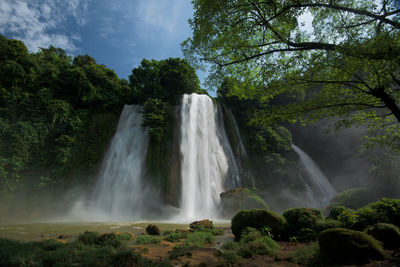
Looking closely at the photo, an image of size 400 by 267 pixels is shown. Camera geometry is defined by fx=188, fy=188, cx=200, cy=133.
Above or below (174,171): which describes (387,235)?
below

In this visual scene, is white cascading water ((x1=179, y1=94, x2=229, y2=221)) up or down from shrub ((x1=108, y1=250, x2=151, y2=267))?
up

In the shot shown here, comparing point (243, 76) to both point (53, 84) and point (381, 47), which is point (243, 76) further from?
point (53, 84)

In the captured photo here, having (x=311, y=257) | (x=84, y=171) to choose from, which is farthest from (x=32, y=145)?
(x=311, y=257)

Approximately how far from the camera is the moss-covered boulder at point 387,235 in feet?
13.0

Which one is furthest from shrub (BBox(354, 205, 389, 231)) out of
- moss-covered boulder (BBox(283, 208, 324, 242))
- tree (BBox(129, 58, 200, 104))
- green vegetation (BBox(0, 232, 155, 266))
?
tree (BBox(129, 58, 200, 104))

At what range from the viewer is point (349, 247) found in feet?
10.7

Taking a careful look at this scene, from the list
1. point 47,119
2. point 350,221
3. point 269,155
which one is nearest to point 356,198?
point 269,155

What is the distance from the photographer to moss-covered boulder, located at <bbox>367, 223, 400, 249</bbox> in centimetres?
395

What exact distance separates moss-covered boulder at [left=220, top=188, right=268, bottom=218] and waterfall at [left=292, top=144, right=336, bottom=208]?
818 centimetres

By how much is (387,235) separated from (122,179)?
15.4 meters

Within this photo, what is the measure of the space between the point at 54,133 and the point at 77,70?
6.58m

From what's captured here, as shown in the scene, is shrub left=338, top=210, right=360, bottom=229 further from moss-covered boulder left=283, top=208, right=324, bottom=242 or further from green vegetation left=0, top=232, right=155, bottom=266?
green vegetation left=0, top=232, right=155, bottom=266

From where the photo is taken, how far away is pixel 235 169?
18906mm

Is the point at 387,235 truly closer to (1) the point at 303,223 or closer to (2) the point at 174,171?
(1) the point at 303,223
